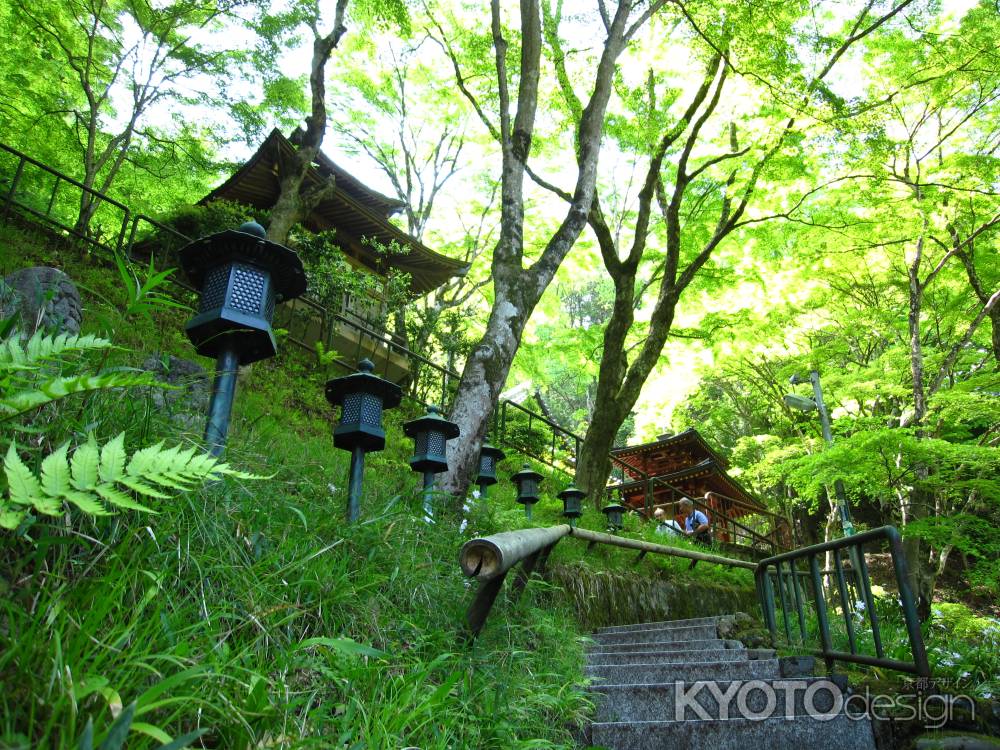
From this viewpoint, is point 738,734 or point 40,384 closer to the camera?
point 40,384

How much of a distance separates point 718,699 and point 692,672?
586 millimetres

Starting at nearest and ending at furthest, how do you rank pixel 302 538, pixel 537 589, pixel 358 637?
pixel 358 637 → pixel 302 538 → pixel 537 589

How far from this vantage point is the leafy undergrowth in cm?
143

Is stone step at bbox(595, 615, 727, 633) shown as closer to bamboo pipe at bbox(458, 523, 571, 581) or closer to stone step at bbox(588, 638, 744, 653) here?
stone step at bbox(588, 638, 744, 653)

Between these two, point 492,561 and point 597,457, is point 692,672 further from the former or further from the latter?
point 597,457

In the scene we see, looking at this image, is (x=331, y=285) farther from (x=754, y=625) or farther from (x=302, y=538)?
(x=302, y=538)

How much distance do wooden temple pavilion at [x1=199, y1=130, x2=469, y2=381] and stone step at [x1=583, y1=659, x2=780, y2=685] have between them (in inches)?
396

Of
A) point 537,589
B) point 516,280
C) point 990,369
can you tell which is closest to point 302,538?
point 537,589

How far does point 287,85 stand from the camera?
41.6 ft

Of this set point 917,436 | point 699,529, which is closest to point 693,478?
point 699,529

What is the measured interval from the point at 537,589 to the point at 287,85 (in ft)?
38.4

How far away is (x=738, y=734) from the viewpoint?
3.29m

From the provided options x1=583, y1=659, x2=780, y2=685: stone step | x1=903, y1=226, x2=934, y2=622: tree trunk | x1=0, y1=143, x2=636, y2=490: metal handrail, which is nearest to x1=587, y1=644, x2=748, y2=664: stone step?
x1=583, y1=659, x2=780, y2=685: stone step

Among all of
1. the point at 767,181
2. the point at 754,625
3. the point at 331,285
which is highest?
the point at 767,181
